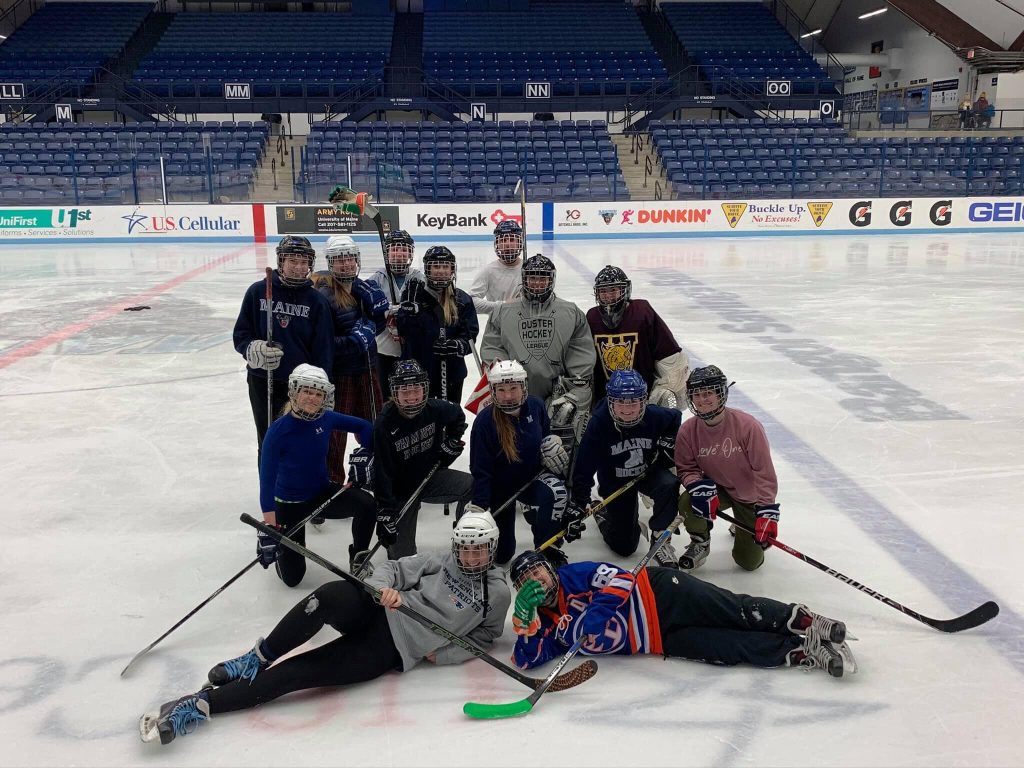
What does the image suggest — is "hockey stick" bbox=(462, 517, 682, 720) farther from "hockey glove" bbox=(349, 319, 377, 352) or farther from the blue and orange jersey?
"hockey glove" bbox=(349, 319, 377, 352)

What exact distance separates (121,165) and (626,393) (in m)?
19.4

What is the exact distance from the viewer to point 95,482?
550 centimetres

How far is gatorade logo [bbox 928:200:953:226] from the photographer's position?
2134cm

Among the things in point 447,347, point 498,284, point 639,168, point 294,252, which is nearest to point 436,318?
point 447,347

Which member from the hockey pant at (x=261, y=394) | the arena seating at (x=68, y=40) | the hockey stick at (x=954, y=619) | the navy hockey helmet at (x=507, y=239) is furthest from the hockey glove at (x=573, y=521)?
the arena seating at (x=68, y=40)

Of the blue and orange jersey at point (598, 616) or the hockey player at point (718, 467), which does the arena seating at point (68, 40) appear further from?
the blue and orange jersey at point (598, 616)

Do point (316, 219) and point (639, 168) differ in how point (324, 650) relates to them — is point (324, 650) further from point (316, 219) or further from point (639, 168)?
point (639, 168)

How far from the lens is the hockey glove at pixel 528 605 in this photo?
327 cm

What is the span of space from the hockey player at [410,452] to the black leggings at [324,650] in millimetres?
783

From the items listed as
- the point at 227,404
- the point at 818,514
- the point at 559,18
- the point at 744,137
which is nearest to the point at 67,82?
the point at 559,18

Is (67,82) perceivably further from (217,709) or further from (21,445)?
(217,709)

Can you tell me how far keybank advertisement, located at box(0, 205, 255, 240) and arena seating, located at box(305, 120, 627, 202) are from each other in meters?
2.22

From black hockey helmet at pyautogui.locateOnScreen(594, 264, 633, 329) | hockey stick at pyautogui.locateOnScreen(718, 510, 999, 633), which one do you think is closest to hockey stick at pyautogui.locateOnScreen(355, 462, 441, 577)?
black hockey helmet at pyautogui.locateOnScreen(594, 264, 633, 329)

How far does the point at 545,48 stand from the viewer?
31.1 meters
